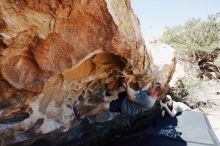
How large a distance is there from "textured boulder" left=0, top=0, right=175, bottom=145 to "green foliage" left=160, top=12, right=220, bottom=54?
10.7m

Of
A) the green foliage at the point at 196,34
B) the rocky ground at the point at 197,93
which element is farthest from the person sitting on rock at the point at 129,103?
the green foliage at the point at 196,34

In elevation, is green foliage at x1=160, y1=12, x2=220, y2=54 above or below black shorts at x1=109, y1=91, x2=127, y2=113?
above

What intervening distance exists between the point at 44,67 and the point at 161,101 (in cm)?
463

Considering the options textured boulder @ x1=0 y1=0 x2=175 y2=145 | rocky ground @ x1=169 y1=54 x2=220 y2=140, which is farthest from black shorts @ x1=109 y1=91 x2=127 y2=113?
rocky ground @ x1=169 y1=54 x2=220 y2=140

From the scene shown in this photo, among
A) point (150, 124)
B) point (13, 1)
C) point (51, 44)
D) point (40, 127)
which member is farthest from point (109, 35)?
point (150, 124)

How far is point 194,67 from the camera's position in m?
Result: 13.2

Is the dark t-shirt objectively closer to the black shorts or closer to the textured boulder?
the black shorts

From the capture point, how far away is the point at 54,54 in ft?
10.9

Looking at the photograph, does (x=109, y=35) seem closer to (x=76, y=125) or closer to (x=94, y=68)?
(x=94, y=68)

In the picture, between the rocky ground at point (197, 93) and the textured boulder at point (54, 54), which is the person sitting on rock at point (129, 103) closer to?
the textured boulder at point (54, 54)

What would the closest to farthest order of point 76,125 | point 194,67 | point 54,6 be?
point 54,6 → point 76,125 → point 194,67

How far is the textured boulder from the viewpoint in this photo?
295 centimetres

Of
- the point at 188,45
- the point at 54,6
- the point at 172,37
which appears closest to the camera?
the point at 54,6

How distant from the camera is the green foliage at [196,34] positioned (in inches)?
580
